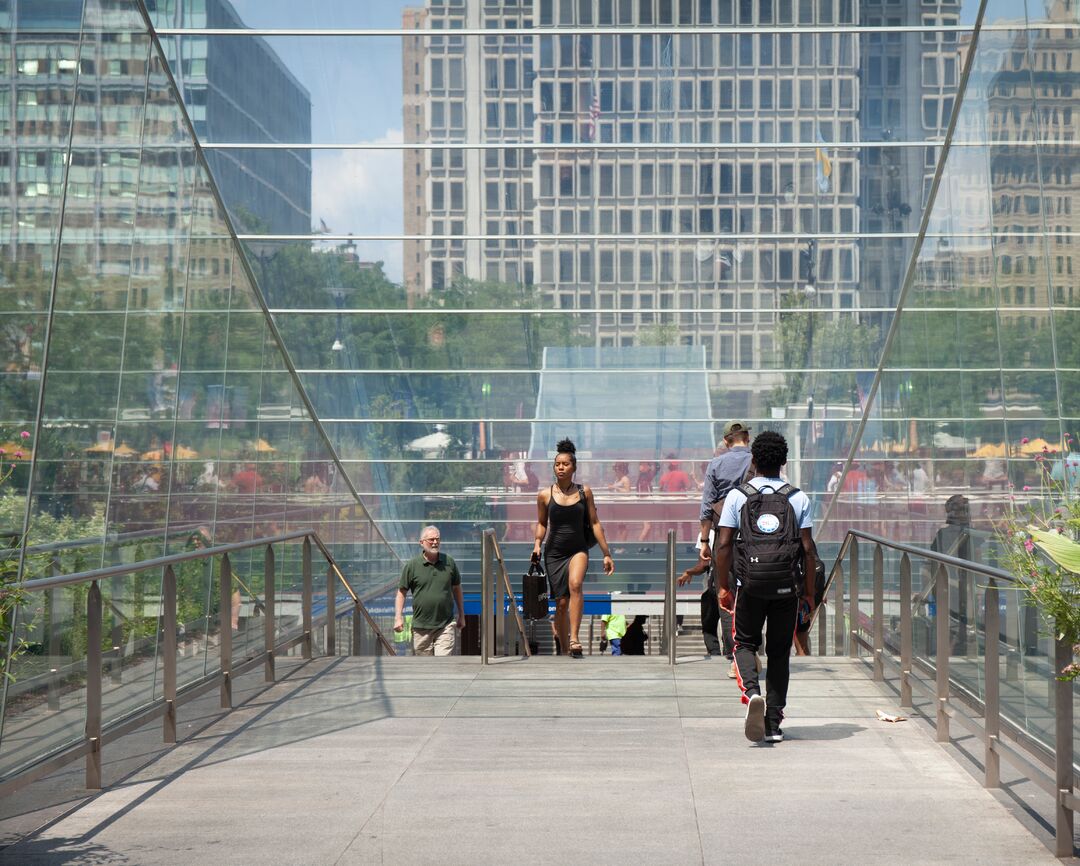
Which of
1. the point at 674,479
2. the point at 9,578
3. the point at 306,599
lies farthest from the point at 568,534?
the point at 9,578

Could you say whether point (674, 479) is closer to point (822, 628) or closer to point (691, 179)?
point (691, 179)

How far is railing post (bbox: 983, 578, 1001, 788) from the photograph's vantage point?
575 centimetres

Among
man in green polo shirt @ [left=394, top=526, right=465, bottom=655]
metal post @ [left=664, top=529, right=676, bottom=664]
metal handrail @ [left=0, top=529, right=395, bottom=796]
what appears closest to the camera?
metal handrail @ [left=0, top=529, right=395, bottom=796]

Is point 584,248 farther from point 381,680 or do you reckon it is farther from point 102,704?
point 102,704

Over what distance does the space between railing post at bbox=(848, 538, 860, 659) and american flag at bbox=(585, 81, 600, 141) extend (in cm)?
507

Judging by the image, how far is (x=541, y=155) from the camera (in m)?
13.3

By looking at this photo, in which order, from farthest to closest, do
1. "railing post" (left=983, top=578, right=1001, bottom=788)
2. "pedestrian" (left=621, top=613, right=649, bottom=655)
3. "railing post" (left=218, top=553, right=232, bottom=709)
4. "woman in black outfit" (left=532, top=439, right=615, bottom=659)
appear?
"pedestrian" (left=621, top=613, right=649, bottom=655)
"woman in black outfit" (left=532, top=439, right=615, bottom=659)
"railing post" (left=218, top=553, right=232, bottom=709)
"railing post" (left=983, top=578, right=1001, bottom=788)

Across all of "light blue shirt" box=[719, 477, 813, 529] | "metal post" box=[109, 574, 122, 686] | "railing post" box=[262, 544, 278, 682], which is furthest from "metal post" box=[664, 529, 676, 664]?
"metal post" box=[109, 574, 122, 686]

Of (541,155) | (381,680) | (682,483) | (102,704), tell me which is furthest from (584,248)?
(102,704)

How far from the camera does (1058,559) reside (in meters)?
4.24

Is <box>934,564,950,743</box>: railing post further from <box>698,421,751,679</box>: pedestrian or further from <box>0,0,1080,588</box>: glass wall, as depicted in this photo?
<box>698,421,751,679</box>: pedestrian

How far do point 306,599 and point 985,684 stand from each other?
5.33m

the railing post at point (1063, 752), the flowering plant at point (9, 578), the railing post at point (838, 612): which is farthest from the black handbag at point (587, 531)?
the railing post at point (1063, 752)

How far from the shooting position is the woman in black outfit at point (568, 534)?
34.2 ft
